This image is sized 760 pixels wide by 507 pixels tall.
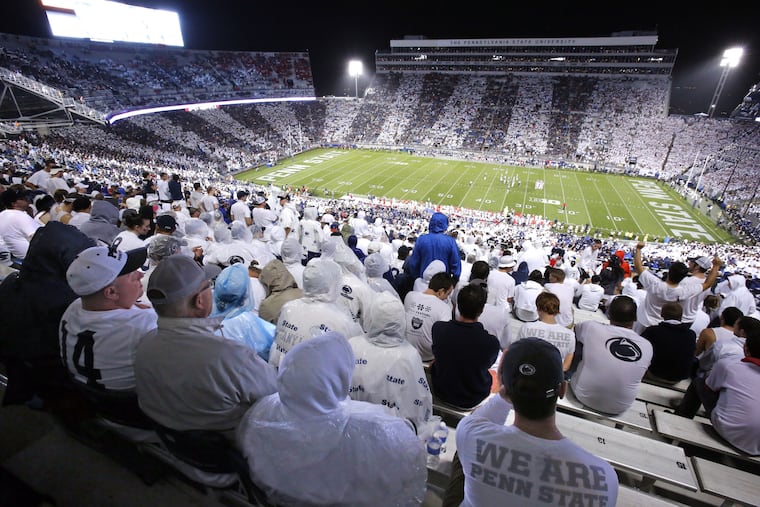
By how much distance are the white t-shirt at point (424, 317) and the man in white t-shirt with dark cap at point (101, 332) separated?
2.58m

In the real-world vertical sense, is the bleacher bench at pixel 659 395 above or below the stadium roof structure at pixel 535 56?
below

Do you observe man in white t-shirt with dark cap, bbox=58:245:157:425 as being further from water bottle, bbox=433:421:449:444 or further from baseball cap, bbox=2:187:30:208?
baseball cap, bbox=2:187:30:208

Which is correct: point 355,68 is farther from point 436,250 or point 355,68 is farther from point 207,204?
point 436,250

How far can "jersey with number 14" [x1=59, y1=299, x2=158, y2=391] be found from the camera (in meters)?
2.34

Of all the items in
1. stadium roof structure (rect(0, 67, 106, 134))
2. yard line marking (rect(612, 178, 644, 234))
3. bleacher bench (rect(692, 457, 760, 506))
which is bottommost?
yard line marking (rect(612, 178, 644, 234))

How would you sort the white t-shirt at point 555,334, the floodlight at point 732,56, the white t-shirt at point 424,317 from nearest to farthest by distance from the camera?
the white t-shirt at point 555,334
the white t-shirt at point 424,317
the floodlight at point 732,56

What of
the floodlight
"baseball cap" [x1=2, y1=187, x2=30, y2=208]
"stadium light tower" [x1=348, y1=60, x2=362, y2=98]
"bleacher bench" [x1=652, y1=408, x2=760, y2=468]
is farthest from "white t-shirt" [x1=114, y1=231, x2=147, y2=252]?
"stadium light tower" [x1=348, y1=60, x2=362, y2=98]

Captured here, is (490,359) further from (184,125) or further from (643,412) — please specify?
(184,125)

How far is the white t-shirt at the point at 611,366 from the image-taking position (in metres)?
3.34

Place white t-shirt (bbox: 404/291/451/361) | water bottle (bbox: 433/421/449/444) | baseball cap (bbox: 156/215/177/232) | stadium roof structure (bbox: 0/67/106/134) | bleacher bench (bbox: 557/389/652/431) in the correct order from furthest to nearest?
stadium roof structure (bbox: 0/67/106/134), baseball cap (bbox: 156/215/177/232), white t-shirt (bbox: 404/291/451/361), bleacher bench (bbox: 557/389/652/431), water bottle (bbox: 433/421/449/444)

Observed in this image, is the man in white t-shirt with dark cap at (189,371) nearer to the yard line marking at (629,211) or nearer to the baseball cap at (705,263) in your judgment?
the baseball cap at (705,263)

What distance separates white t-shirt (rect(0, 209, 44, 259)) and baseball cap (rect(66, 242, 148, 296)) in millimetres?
4997

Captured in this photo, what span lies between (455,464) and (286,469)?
1.10m

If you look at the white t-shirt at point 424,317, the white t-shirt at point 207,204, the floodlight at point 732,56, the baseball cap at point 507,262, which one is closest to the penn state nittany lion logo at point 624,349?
the white t-shirt at point 424,317
